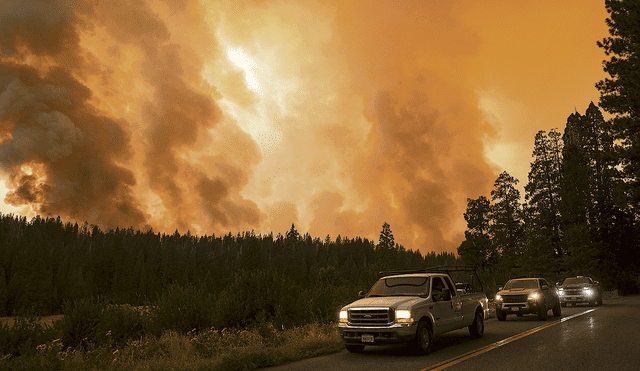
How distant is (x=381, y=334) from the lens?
10.3 meters

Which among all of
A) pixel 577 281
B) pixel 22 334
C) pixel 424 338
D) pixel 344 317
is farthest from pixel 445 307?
pixel 577 281

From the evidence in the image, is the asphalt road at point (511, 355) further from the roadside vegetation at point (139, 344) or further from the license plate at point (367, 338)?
the roadside vegetation at point (139, 344)

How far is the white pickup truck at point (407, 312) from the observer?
1023cm

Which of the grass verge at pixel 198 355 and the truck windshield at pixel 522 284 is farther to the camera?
the truck windshield at pixel 522 284

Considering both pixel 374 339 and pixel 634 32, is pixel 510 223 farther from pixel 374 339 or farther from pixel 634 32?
pixel 374 339

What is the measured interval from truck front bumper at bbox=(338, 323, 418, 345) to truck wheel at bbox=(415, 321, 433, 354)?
0.71 ft

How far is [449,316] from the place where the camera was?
470 inches

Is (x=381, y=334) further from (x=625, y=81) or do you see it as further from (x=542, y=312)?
(x=625, y=81)

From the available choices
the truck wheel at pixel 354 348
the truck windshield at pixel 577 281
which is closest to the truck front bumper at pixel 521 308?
the truck wheel at pixel 354 348

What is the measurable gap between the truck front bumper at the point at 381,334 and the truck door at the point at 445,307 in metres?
1.35

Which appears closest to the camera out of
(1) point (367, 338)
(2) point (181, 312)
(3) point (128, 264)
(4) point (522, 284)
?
(1) point (367, 338)

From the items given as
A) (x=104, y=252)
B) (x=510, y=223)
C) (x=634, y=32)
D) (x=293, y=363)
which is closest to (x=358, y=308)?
(x=293, y=363)

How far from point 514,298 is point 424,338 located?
1065cm

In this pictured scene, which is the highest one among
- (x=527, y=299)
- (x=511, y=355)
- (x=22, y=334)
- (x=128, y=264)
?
(x=128, y=264)
